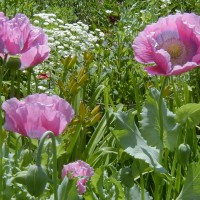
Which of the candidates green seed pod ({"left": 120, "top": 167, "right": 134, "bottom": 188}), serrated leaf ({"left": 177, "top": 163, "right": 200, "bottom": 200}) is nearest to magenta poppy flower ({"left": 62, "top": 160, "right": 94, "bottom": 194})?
green seed pod ({"left": 120, "top": 167, "right": 134, "bottom": 188})

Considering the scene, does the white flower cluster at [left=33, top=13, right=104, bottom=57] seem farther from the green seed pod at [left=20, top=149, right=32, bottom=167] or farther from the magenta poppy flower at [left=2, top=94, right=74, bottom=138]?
the magenta poppy flower at [left=2, top=94, right=74, bottom=138]

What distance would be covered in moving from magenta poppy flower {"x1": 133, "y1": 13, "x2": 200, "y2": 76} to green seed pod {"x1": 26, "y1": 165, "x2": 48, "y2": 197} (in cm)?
36

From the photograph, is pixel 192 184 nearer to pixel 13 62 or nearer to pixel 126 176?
pixel 126 176

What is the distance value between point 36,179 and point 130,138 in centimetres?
33

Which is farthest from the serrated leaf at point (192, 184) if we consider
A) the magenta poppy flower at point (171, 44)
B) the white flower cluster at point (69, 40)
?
the white flower cluster at point (69, 40)

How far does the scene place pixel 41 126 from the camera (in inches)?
52.6

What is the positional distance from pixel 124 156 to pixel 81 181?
11.9 inches

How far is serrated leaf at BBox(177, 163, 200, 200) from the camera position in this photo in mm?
1410

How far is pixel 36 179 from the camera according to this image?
1.16 metres

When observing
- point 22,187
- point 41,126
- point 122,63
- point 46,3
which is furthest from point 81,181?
point 46,3

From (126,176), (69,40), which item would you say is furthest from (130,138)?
(69,40)

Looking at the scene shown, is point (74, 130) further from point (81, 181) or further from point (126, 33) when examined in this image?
point (126, 33)

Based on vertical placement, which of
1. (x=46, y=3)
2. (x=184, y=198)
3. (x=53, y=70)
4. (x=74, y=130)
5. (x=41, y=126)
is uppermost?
(x=41, y=126)

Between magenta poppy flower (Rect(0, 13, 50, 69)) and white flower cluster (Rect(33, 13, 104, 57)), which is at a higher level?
magenta poppy flower (Rect(0, 13, 50, 69))
